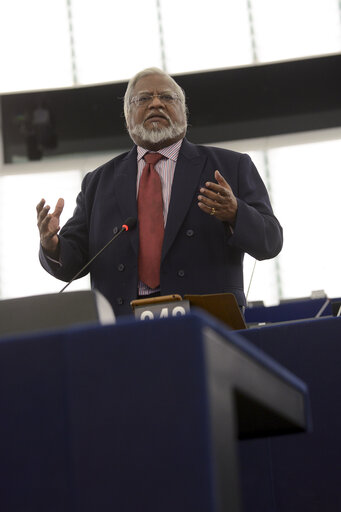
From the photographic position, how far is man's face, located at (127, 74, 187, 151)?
9.91 ft

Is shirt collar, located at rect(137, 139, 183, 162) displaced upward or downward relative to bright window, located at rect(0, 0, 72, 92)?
downward

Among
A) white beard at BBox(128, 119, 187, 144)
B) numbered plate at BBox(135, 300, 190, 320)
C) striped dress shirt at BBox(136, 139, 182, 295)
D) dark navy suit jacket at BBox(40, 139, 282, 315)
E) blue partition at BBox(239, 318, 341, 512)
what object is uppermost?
white beard at BBox(128, 119, 187, 144)

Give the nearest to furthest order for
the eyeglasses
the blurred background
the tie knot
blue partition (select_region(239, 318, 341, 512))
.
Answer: blue partition (select_region(239, 318, 341, 512))
the tie knot
the eyeglasses
the blurred background

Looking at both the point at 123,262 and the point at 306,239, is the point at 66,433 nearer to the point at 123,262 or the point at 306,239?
the point at 123,262

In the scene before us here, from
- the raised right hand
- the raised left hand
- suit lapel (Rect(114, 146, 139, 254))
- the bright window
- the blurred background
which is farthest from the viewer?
the bright window

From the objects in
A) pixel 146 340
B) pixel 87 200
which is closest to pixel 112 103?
pixel 87 200

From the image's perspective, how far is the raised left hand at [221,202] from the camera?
2.39 metres

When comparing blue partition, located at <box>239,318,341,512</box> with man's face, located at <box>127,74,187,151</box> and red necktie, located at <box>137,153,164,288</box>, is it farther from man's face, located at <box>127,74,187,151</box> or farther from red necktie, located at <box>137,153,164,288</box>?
man's face, located at <box>127,74,187,151</box>

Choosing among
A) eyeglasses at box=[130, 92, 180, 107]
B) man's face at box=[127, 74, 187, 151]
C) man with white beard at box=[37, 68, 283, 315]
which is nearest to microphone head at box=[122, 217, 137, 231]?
man with white beard at box=[37, 68, 283, 315]

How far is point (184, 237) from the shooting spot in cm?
272

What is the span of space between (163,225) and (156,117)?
1.64 ft

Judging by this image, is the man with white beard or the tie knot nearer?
the man with white beard

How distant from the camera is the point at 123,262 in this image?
2.71 meters

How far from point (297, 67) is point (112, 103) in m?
1.81
